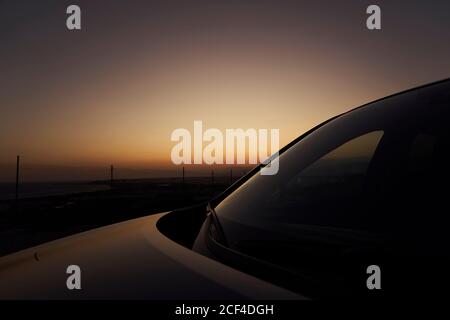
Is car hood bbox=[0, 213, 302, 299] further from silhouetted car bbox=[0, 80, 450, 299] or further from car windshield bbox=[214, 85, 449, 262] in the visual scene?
car windshield bbox=[214, 85, 449, 262]

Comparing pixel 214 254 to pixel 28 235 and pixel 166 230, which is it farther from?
pixel 28 235

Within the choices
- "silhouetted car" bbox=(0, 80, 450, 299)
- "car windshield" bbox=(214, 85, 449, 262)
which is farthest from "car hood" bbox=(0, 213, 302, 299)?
"car windshield" bbox=(214, 85, 449, 262)

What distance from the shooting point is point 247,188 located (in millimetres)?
1925

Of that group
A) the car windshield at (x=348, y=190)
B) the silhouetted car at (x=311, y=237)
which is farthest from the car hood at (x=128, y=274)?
the car windshield at (x=348, y=190)

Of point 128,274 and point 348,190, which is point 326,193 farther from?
point 128,274

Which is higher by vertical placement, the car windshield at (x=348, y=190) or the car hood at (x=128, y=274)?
the car windshield at (x=348, y=190)

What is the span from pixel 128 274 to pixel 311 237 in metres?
0.61

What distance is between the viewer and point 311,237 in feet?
3.84

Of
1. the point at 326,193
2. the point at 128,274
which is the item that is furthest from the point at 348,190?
the point at 128,274

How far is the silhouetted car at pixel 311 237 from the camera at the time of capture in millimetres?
919

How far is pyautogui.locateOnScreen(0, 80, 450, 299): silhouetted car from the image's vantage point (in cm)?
92

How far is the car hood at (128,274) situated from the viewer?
0.97 meters

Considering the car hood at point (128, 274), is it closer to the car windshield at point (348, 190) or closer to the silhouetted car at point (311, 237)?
the silhouetted car at point (311, 237)
